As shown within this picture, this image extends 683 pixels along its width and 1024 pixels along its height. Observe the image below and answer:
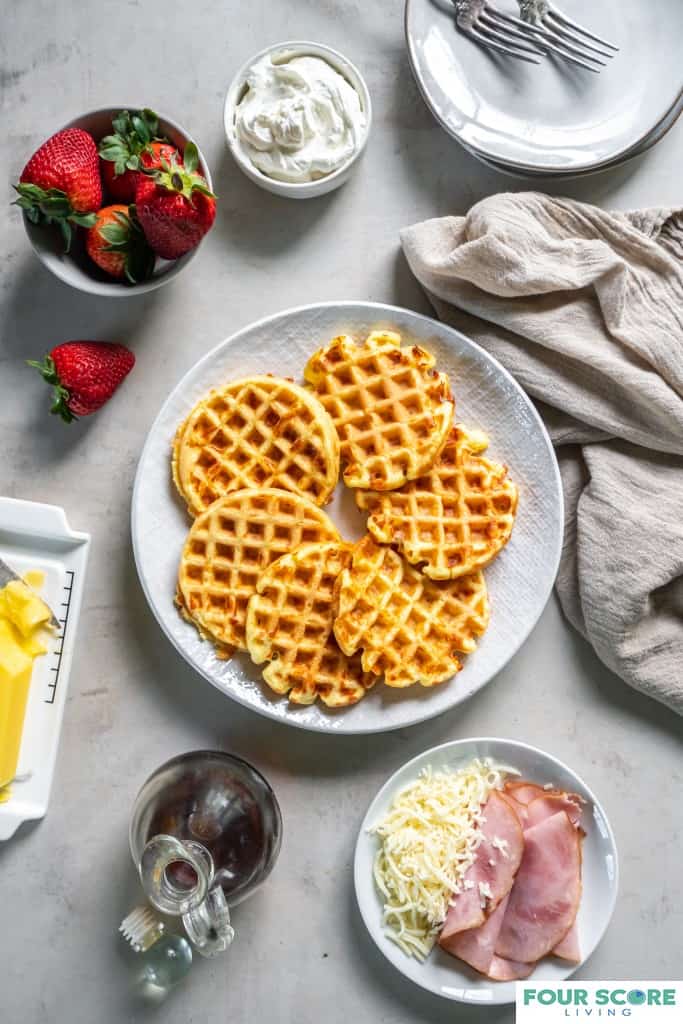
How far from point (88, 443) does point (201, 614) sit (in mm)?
539

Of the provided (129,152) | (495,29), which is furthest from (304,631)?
(495,29)

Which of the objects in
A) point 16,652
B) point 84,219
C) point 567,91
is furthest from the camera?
point 567,91

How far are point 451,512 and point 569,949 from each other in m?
1.03

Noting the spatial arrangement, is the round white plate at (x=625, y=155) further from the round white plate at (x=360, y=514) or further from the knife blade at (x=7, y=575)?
the knife blade at (x=7, y=575)

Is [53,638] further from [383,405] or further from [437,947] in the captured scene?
[437,947]

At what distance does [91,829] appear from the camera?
2.46 metres

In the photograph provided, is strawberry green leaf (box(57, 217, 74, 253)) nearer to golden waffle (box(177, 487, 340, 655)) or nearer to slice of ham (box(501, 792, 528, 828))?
golden waffle (box(177, 487, 340, 655))

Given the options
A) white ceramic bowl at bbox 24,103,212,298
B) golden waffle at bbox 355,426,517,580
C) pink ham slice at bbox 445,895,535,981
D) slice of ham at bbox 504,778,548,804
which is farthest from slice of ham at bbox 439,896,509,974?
white ceramic bowl at bbox 24,103,212,298

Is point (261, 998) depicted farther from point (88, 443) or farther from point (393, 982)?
point (88, 443)

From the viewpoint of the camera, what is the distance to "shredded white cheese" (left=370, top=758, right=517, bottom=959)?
227 centimetres

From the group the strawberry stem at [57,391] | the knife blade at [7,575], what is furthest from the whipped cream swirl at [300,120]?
the knife blade at [7,575]

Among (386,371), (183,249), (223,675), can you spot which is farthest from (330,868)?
(183,249)

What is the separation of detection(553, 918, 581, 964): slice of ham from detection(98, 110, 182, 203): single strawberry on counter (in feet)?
6.41

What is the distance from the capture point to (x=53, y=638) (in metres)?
2.41
